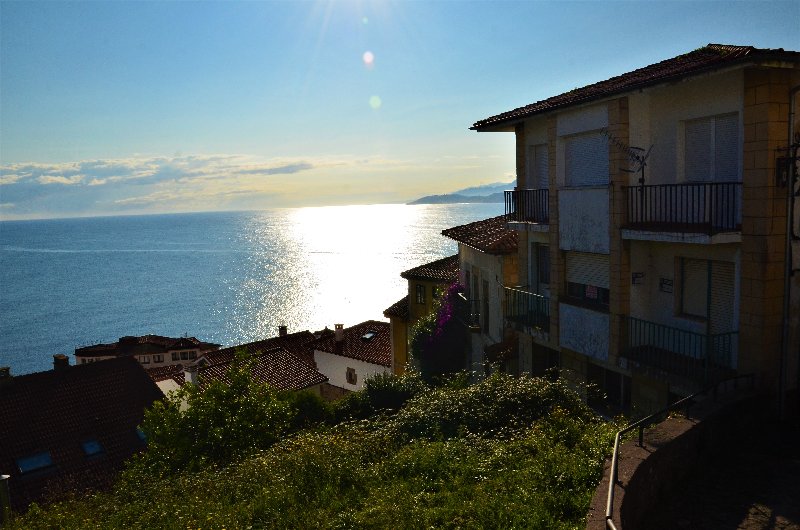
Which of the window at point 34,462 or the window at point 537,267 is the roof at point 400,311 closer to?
the window at point 537,267

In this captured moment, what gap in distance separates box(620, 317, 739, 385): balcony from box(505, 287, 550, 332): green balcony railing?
3533 mm

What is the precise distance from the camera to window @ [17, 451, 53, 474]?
81.2 ft

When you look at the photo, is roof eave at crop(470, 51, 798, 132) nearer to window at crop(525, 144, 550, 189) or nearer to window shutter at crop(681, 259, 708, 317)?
window at crop(525, 144, 550, 189)

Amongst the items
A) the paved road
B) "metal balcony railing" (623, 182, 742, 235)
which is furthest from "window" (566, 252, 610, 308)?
the paved road

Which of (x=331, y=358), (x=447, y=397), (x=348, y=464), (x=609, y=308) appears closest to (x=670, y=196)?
(x=609, y=308)

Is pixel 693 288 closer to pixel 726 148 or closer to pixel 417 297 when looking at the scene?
pixel 726 148

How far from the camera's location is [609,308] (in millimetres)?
15445

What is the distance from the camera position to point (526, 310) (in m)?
19.2

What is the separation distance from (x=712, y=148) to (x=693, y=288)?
3.16 meters

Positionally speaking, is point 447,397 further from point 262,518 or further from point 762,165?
point 762,165

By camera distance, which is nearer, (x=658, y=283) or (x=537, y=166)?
(x=658, y=283)

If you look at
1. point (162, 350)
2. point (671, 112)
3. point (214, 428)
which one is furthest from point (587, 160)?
point (162, 350)

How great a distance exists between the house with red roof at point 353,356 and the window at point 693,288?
1104 inches

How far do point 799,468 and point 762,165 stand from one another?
5444 mm
